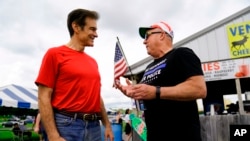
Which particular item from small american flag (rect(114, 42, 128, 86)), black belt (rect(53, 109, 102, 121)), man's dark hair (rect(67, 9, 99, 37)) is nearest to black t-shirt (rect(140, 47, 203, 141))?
black belt (rect(53, 109, 102, 121))

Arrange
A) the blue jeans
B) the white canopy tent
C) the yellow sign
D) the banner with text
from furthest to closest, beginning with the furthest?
the white canopy tent
the yellow sign
the banner with text
the blue jeans

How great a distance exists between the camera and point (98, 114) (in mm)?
2764

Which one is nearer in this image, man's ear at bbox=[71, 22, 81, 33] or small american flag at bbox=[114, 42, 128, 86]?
man's ear at bbox=[71, 22, 81, 33]

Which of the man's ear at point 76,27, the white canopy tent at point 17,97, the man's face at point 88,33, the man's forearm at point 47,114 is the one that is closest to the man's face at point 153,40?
the man's face at point 88,33

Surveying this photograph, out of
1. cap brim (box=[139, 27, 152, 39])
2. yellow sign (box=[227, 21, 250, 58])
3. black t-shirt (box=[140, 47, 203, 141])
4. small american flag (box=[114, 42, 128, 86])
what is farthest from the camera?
yellow sign (box=[227, 21, 250, 58])

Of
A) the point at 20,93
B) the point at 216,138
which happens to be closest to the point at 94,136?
the point at 216,138

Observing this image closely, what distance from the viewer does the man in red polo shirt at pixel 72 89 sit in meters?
2.35

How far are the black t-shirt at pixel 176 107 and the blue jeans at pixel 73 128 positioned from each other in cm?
57

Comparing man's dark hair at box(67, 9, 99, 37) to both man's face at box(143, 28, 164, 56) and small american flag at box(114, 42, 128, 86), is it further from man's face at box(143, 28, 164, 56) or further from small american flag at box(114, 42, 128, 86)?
small american flag at box(114, 42, 128, 86)

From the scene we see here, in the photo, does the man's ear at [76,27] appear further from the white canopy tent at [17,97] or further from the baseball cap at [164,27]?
the white canopy tent at [17,97]

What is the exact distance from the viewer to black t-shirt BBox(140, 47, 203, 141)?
7.30ft

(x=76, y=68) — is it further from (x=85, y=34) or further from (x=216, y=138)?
(x=216, y=138)

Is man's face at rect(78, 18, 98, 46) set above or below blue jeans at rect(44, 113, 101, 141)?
above

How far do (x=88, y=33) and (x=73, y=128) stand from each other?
0.93 m
